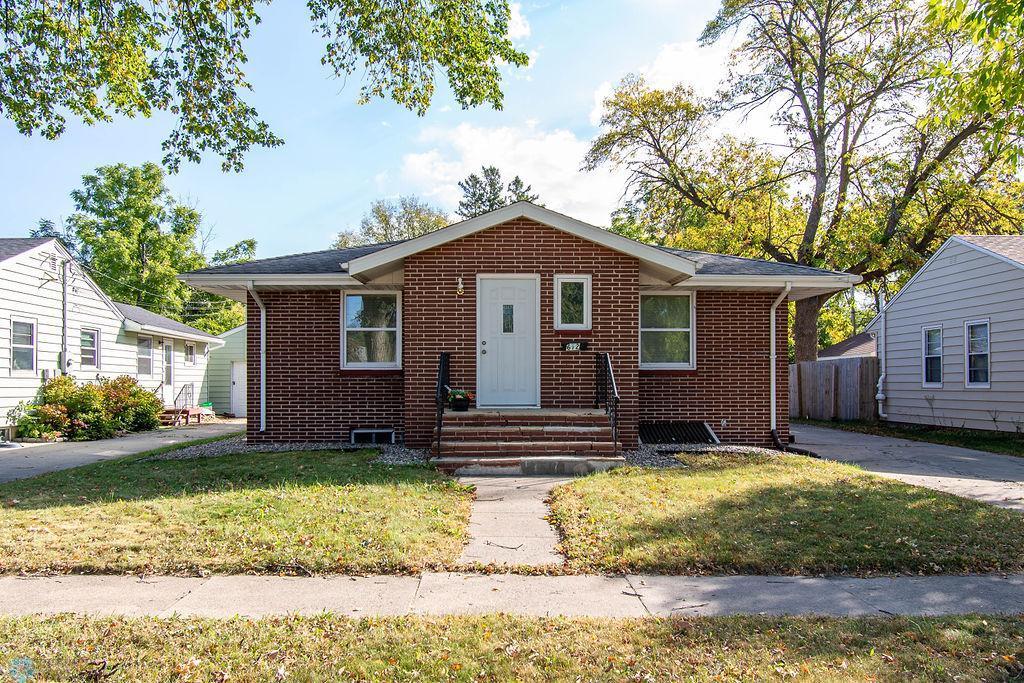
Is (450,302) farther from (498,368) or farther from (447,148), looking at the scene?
(447,148)

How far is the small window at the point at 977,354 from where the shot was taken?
1504 centimetres

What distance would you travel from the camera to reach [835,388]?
21516 millimetres

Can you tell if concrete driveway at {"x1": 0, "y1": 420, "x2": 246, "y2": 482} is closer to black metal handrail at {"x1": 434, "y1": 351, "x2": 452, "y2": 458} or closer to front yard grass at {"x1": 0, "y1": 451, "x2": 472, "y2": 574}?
front yard grass at {"x1": 0, "y1": 451, "x2": 472, "y2": 574}

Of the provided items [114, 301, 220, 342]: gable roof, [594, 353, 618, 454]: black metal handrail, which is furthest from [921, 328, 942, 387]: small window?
[114, 301, 220, 342]: gable roof

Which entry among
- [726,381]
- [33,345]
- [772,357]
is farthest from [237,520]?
[33,345]

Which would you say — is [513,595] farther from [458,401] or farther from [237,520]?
[458,401]

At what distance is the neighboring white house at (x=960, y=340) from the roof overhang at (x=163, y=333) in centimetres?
2142

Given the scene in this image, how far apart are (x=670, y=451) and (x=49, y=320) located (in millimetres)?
15031

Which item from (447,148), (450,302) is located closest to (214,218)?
(447,148)

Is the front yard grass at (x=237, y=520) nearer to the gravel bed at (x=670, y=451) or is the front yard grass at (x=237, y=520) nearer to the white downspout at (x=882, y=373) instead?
the gravel bed at (x=670, y=451)

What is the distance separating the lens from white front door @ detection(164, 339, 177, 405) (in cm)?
2275

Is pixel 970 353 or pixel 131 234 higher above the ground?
pixel 131 234

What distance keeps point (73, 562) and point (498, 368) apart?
676cm

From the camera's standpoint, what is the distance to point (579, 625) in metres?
4.17
